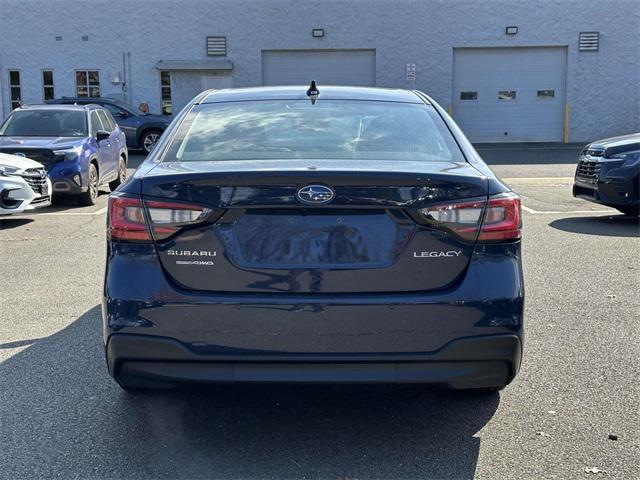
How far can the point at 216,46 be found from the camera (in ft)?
86.0

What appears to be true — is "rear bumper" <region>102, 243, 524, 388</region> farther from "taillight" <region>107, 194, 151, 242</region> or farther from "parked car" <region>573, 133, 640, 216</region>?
"parked car" <region>573, 133, 640, 216</region>

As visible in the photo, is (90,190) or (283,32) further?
(283,32)

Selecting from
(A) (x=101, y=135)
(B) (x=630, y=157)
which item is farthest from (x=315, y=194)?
Result: (A) (x=101, y=135)

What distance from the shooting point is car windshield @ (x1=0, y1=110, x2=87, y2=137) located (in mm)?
12500

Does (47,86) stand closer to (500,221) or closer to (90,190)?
(90,190)

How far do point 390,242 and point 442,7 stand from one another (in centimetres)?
2437

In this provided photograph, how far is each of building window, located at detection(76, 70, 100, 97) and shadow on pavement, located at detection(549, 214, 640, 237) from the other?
65.4ft

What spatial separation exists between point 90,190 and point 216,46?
50.4 ft

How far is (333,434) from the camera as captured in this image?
371 centimetres

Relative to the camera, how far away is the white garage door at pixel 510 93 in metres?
26.5

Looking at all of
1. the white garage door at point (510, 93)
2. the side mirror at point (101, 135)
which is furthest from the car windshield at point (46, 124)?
the white garage door at point (510, 93)

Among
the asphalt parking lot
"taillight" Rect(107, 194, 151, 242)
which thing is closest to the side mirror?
the asphalt parking lot

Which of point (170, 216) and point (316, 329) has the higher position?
point (170, 216)

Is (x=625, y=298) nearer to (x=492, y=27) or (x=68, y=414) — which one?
(x=68, y=414)
